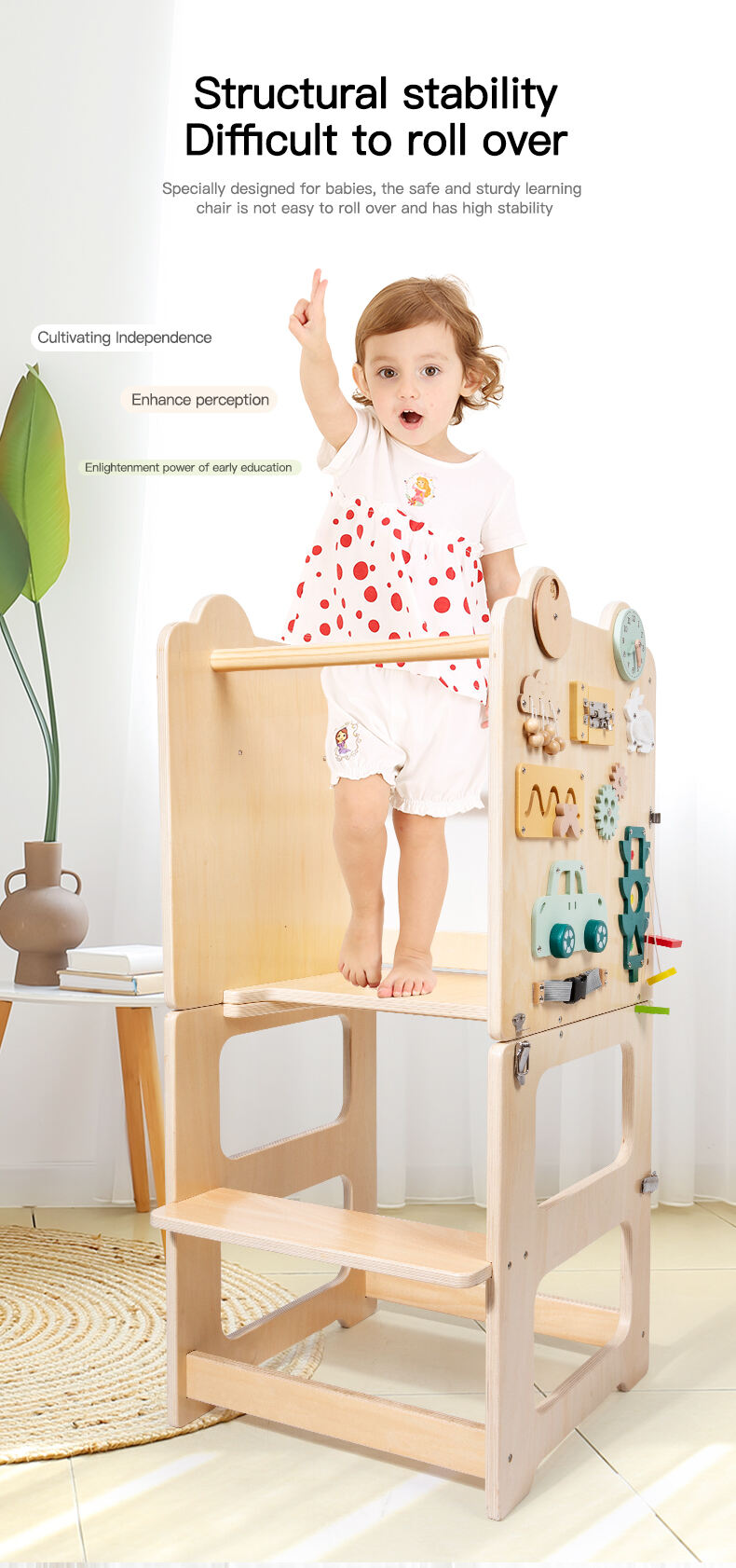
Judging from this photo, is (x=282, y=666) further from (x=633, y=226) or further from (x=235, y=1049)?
(x=633, y=226)

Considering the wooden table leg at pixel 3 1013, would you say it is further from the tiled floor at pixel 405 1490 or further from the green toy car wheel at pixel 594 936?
the green toy car wheel at pixel 594 936

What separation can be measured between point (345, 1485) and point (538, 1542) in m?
0.19

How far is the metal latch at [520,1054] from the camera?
1.19 metres

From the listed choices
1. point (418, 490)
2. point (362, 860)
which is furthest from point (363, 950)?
point (418, 490)

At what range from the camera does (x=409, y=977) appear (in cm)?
132

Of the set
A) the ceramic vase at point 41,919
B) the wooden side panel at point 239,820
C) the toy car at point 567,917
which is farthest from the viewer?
the ceramic vase at point 41,919

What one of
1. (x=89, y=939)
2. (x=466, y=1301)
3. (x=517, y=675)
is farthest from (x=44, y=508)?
(x=466, y=1301)

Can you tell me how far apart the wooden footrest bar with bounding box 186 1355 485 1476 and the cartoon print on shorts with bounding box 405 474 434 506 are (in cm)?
90

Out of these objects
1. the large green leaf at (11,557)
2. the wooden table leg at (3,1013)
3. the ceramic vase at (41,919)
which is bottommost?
the wooden table leg at (3,1013)

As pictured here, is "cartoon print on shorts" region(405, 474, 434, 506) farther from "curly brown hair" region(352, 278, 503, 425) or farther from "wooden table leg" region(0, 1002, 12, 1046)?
"wooden table leg" region(0, 1002, 12, 1046)

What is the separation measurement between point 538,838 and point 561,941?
0.10 m

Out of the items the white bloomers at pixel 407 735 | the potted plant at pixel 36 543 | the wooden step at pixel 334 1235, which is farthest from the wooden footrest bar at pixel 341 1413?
the potted plant at pixel 36 543

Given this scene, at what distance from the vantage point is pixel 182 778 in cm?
137

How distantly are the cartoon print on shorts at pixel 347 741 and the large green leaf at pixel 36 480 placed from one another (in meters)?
0.86
